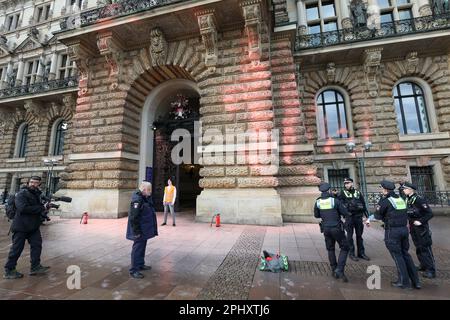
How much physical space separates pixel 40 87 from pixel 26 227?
21286 millimetres

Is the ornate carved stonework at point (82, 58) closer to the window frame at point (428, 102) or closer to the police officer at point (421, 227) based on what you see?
the police officer at point (421, 227)

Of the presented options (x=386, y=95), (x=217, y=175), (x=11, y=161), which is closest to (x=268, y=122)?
(x=217, y=175)

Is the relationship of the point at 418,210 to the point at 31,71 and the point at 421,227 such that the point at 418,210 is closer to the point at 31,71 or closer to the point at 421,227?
the point at 421,227

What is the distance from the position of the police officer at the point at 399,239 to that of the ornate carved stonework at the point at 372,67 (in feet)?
41.6

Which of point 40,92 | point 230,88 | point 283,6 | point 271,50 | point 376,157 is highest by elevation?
point 283,6

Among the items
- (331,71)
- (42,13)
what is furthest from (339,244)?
(42,13)

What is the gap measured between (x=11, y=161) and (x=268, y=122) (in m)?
24.1

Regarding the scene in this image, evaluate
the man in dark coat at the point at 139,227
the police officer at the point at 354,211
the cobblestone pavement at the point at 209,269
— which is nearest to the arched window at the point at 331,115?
the cobblestone pavement at the point at 209,269

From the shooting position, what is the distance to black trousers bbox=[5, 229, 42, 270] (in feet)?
13.5

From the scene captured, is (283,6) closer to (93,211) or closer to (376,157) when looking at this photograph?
(376,157)

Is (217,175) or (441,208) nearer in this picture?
(217,175)

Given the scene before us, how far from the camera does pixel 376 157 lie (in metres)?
13.6

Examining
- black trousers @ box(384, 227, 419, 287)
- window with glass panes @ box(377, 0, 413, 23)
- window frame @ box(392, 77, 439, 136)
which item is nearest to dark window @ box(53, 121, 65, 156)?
black trousers @ box(384, 227, 419, 287)

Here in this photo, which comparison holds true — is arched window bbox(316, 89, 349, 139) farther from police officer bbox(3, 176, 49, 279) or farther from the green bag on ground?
police officer bbox(3, 176, 49, 279)
